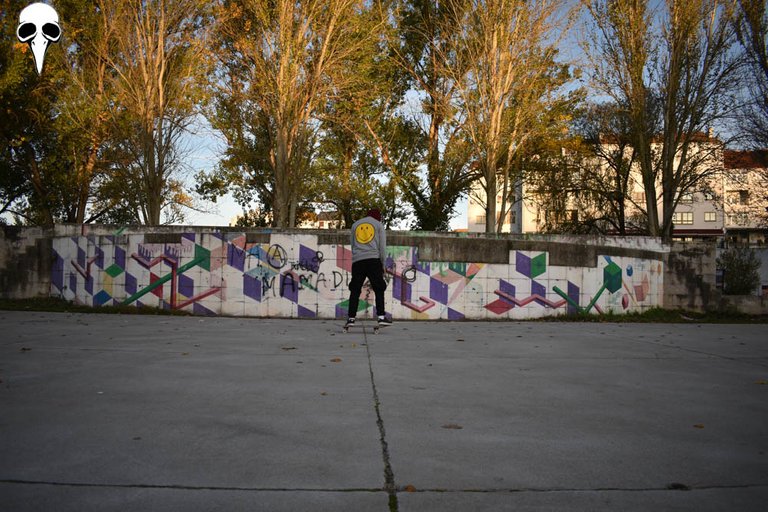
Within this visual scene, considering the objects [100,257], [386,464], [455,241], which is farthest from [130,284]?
[386,464]

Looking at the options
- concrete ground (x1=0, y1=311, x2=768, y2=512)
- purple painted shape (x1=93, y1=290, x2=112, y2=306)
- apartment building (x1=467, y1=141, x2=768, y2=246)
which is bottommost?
concrete ground (x1=0, y1=311, x2=768, y2=512)

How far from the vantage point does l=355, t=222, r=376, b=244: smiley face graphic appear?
840cm

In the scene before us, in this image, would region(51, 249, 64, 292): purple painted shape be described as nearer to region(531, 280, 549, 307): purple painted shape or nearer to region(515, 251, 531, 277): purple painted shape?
region(515, 251, 531, 277): purple painted shape

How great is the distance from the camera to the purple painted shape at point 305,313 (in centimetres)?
1202

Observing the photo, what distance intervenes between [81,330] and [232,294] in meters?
4.18

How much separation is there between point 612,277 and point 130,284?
10.6m

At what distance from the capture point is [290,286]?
1203 cm

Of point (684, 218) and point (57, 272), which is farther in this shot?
point (684, 218)

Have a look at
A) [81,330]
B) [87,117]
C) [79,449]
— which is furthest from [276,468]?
[87,117]

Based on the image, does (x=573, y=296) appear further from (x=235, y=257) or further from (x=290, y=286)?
(x=235, y=257)

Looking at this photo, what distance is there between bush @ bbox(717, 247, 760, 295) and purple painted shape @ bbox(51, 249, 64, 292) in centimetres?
1670

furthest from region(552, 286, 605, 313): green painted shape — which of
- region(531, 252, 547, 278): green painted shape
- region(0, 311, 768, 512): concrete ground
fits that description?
region(0, 311, 768, 512): concrete ground

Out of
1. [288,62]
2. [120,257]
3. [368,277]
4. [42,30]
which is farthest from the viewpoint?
[288,62]

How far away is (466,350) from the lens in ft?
22.0
